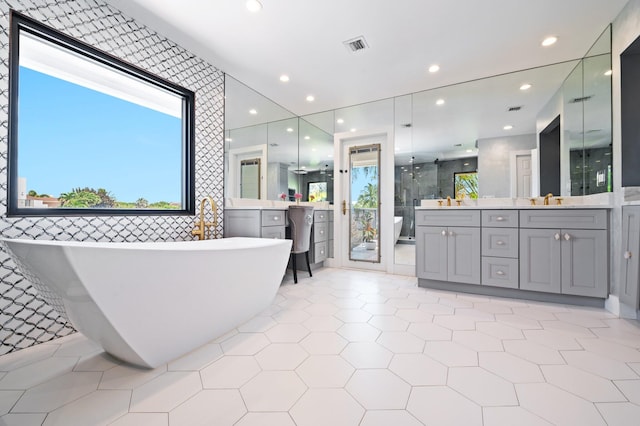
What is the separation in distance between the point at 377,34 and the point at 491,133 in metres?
1.74

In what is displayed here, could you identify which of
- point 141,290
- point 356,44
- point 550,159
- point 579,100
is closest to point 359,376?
point 141,290

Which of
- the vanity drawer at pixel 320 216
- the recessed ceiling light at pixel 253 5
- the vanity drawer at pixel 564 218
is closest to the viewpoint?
the recessed ceiling light at pixel 253 5

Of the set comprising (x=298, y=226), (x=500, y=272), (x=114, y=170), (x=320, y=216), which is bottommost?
(x=500, y=272)

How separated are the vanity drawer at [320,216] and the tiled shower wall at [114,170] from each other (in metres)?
1.25

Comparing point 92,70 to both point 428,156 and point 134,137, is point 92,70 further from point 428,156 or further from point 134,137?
point 428,156

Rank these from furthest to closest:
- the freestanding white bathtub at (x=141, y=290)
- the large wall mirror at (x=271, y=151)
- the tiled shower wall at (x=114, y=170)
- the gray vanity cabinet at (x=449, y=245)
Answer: the large wall mirror at (x=271, y=151), the gray vanity cabinet at (x=449, y=245), the tiled shower wall at (x=114, y=170), the freestanding white bathtub at (x=141, y=290)

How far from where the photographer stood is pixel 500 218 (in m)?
2.44

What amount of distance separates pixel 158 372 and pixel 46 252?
2.53 feet

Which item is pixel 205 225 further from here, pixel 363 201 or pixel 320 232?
pixel 363 201

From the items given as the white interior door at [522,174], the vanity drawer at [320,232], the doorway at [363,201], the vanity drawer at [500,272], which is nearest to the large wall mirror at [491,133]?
the white interior door at [522,174]

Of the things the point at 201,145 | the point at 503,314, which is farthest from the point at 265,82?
the point at 503,314

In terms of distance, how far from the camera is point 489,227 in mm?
2488

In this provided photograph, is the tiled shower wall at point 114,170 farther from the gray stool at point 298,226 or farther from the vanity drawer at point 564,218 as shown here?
the vanity drawer at point 564,218

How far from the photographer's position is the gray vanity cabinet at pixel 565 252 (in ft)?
6.95
